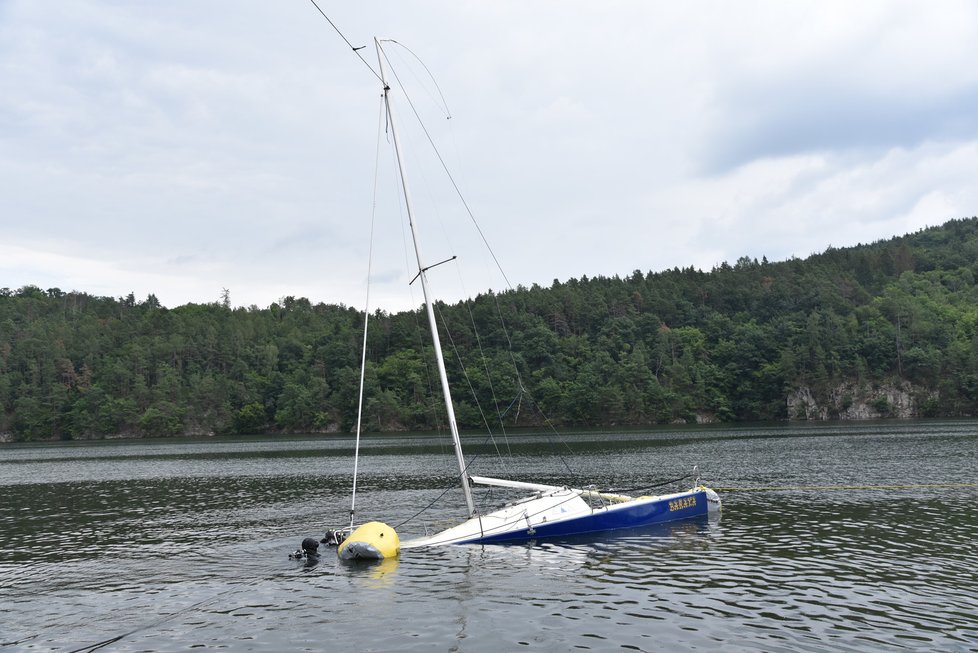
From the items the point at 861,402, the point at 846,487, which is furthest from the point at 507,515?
the point at 861,402

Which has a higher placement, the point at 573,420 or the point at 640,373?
the point at 640,373

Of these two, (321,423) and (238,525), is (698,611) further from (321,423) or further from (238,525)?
(321,423)

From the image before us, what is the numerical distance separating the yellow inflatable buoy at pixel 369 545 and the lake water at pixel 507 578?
64 centimetres

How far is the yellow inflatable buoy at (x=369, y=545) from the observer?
28.5 m

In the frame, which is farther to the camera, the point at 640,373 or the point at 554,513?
the point at 640,373

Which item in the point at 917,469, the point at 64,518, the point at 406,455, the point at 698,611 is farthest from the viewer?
the point at 406,455

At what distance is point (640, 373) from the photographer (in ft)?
617

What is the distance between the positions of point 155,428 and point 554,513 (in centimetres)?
19594

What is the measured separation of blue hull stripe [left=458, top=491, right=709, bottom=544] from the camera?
31.5 meters

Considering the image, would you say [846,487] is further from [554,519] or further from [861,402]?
[861,402]

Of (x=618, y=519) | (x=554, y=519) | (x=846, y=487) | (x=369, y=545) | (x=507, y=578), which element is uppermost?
(x=554, y=519)

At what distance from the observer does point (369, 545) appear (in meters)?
28.5

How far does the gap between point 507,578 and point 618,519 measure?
382 inches

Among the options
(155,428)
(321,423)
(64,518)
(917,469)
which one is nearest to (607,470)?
(917,469)
